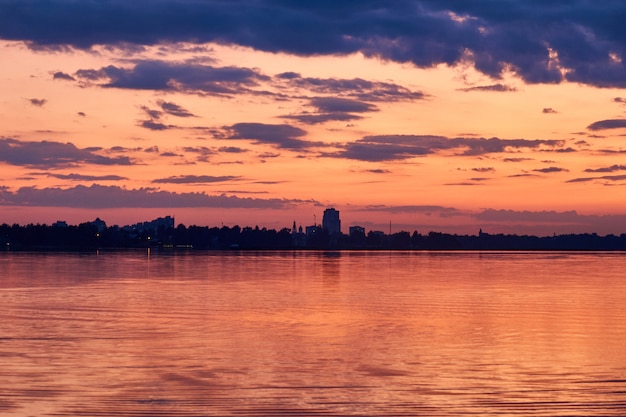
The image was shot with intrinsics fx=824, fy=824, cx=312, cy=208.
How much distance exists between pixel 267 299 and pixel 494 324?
20.6 m

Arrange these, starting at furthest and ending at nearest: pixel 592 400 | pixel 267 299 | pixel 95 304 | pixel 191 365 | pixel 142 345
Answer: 1. pixel 267 299
2. pixel 95 304
3. pixel 142 345
4. pixel 191 365
5. pixel 592 400

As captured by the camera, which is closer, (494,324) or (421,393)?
(421,393)

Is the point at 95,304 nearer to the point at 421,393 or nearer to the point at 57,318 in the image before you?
the point at 57,318

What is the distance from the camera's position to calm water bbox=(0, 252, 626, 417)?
22141mm

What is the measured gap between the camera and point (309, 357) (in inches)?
1193

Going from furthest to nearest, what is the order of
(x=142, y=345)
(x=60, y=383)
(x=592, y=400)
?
(x=142, y=345)
(x=60, y=383)
(x=592, y=400)

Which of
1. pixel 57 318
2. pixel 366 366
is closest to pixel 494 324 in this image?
pixel 366 366

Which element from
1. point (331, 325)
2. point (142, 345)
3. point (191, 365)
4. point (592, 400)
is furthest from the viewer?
point (331, 325)

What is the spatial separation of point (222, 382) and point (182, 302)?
1181 inches

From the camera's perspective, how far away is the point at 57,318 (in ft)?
142

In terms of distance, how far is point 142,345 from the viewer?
33.0 m

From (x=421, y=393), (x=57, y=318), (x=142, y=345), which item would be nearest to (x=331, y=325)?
(x=142, y=345)

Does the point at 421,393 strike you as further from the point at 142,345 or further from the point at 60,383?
the point at 142,345

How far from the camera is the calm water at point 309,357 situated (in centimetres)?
2214
